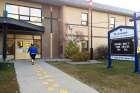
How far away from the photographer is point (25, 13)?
29312 millimetres

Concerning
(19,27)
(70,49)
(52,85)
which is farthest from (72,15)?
(52,85)

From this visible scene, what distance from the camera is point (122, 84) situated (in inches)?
486

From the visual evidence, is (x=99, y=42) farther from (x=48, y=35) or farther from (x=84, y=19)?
(x=48, y=35)

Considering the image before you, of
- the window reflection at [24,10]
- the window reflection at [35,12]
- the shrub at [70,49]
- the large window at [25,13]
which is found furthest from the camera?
the window reflection at [35,12]

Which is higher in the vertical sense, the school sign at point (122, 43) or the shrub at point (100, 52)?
the school sign at point (122, 43)

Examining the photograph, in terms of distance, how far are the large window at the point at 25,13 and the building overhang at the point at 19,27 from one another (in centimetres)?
114

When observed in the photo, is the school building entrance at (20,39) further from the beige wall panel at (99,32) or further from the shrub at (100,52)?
the beige wall panel at (99,32)

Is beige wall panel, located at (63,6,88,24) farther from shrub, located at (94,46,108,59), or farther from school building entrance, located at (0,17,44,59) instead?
shrub, located at (94,46,108,59)

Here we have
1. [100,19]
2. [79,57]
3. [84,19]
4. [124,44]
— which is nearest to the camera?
[124,44]

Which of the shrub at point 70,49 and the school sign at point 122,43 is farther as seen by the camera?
the shrub at point 70,49

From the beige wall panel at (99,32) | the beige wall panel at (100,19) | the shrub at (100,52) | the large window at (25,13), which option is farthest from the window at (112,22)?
the large window at (25,13)

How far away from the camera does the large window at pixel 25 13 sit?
92.6 feet

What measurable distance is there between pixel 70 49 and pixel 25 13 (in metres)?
6.09

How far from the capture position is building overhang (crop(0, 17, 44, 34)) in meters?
24.2
